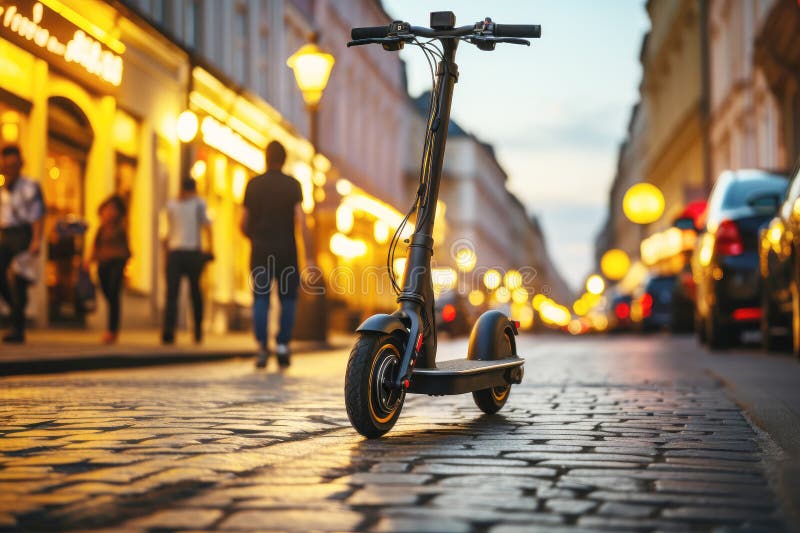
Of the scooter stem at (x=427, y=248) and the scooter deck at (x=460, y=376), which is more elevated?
the scooter stem at (x=427, y=248)

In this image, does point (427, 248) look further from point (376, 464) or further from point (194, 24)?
point (194, 24)

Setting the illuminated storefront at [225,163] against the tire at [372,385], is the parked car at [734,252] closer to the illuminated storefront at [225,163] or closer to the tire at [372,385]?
the tire at [372,385]

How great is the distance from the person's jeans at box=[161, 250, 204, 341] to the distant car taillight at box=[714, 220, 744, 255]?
5800 mm

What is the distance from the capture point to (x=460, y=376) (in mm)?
5680

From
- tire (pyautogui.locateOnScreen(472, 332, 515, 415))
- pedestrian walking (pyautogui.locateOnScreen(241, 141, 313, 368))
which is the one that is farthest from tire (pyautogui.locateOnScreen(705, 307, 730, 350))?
tire (pyautogui.locateOnScreen(472, 332, 515, 415))

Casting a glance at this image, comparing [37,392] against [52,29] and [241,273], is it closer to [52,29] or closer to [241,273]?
[52,29]

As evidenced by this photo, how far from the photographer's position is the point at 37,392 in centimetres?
797

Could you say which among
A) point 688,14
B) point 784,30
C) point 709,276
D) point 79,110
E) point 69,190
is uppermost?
point 688,14

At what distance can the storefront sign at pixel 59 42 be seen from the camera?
15.3 m

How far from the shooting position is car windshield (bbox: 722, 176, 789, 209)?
A: 1462 centimetres

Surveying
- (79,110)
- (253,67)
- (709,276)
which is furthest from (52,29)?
(253,67)

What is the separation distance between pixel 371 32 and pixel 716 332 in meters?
10.1

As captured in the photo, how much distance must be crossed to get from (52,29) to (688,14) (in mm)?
39069

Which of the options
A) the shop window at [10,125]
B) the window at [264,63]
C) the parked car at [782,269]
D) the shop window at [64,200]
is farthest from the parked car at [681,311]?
the shop window at [10,125]
